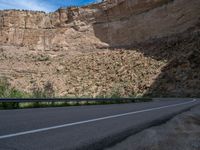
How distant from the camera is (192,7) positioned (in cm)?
6119

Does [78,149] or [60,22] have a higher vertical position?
[60,22]

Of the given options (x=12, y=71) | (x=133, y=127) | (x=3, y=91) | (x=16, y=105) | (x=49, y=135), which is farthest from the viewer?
(x=12, y=71)

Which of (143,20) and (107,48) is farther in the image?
(107,48)

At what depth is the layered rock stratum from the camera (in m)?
51.2

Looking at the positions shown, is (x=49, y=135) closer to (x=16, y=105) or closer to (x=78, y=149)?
(x=78, y=149)

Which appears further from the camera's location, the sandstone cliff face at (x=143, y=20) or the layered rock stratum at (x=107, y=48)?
the sandstone cliff face at (x=143, y=20)

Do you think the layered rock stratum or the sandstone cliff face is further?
the sandstone cliff face

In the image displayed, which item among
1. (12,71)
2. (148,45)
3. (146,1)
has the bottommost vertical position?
(12,71)

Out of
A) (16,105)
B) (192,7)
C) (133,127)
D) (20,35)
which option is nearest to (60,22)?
(20,35)

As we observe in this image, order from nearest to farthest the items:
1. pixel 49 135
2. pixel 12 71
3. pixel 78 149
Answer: pixel 78 149
pixel 49 135
pixel 12 71

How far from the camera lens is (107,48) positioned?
2692 inches

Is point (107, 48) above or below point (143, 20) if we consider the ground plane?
below

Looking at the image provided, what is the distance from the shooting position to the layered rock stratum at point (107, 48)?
168 ft

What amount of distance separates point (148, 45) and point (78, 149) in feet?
191
